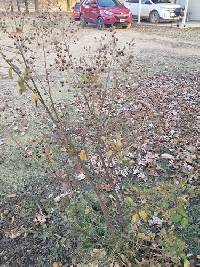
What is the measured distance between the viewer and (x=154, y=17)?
2066cm

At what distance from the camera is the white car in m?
20.0

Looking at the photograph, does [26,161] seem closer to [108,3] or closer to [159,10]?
[108,3]

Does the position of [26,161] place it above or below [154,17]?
below

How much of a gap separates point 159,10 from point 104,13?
15.3 ft

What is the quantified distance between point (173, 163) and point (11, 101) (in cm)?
412

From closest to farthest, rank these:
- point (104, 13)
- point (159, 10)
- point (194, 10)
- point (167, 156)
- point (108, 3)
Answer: point (167, 156), point (104, 13), point (108, 3), point (159, 10), point (194, 10)

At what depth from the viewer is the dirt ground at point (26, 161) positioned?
349 centimetres

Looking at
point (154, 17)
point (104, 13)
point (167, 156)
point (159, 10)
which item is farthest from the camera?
point (154, 17)

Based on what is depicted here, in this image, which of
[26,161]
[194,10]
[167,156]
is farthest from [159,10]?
[26,161]

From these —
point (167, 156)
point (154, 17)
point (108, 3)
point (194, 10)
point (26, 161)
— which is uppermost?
point (108, 3)

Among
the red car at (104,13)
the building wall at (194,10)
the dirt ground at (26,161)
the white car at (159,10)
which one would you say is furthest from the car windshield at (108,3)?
the building wall at (194,10)

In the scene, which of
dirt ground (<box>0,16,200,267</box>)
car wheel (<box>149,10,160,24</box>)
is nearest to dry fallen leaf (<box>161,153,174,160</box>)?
dirt ground (<box>0,16,200,267</box>)

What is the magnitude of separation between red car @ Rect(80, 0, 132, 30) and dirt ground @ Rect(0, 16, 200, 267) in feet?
17.5

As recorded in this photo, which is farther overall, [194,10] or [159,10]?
[194,10]
